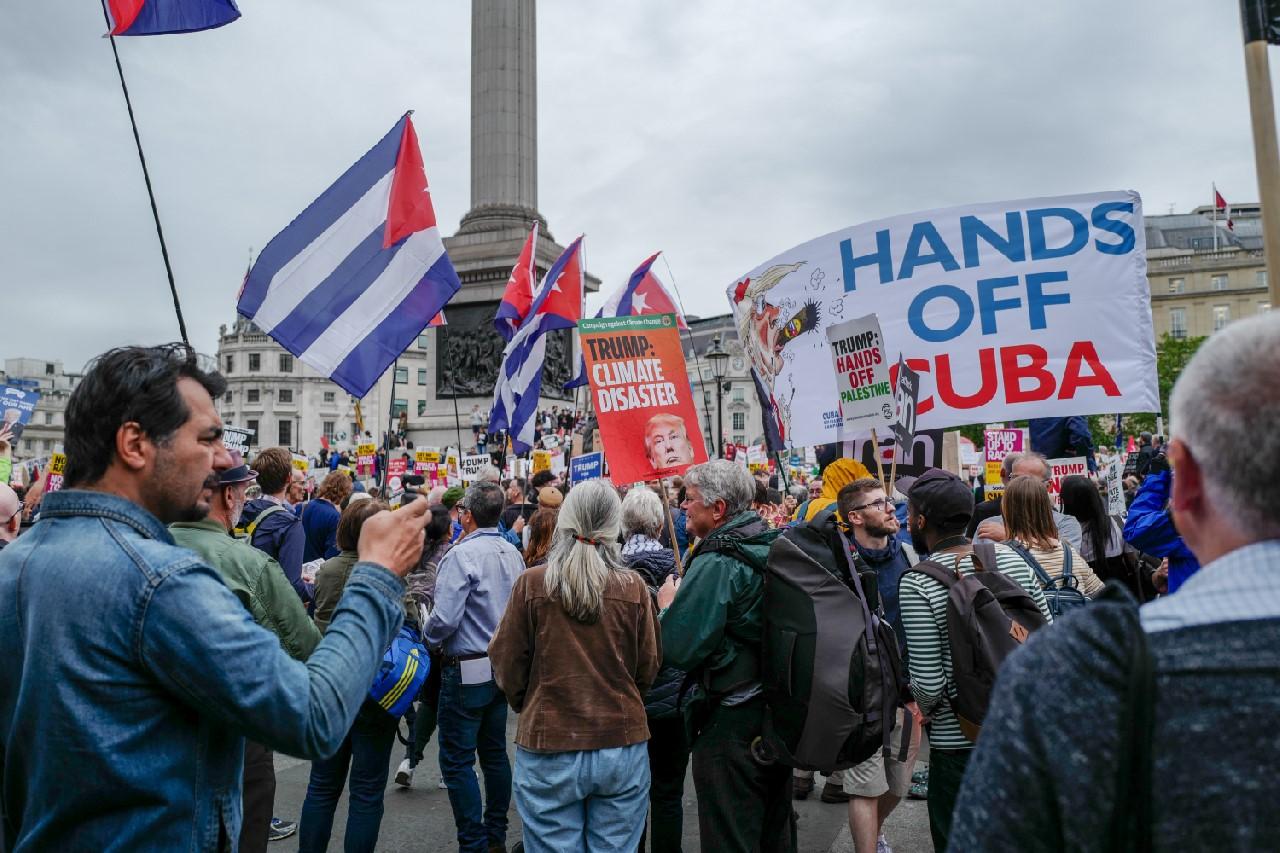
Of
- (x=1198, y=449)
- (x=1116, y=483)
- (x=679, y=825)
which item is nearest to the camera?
(x=1198, y=449)

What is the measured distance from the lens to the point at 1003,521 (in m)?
5.15

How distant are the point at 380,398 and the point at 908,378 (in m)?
89.9

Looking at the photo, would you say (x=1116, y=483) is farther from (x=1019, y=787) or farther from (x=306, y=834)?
(x=1019, y=787)

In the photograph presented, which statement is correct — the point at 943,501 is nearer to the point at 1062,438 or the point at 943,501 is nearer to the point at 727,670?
the point at 727,670

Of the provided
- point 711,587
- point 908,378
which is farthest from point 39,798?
point 908,378

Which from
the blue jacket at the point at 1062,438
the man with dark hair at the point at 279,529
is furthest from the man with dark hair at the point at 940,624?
the blue jacket at the point at 1062,438

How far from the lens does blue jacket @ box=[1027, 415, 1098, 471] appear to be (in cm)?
843

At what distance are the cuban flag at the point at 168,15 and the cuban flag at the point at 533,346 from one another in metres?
5.67

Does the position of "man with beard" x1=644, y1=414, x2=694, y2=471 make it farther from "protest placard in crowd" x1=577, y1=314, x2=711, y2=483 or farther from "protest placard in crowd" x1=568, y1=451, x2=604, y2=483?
"protest placard in crowd" x1=568, y1=451, x2=604, y2=483

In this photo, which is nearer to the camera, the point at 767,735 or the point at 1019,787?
the point at 1019,787

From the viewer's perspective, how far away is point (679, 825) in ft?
16.1

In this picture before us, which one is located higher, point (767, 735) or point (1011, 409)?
point (1011, 409)

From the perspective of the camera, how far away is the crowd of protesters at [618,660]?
3.75 ft

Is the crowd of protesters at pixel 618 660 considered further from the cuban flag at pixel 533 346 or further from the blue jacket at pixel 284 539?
the cuban flag at pixel 533 346
